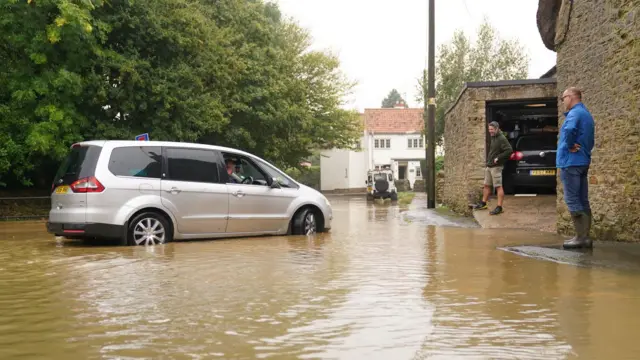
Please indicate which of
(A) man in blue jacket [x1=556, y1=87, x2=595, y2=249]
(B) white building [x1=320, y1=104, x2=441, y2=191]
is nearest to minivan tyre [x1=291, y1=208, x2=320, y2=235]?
(A) man in blue jacket [x1=556, y1=87, x2=595, y2=249]

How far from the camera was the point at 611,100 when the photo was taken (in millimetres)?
9047

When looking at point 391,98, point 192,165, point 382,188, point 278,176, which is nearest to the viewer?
point 192,165

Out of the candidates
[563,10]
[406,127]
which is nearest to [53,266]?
[563,10]

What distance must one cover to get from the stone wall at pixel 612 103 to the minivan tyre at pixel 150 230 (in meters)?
6.66

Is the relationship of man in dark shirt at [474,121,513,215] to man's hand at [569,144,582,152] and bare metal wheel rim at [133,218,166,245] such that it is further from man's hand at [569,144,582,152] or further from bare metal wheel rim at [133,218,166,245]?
bare metal wheel rim at [133,218,166,245]

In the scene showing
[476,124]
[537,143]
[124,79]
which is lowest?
[537,143]

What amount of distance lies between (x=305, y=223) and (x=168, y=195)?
283 centimetres

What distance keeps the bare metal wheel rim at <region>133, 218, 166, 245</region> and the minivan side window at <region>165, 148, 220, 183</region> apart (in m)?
0.77

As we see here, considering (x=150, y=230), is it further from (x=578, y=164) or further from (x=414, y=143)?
(x=414, y=143)

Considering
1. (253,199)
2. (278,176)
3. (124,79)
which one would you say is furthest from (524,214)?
(124,79)

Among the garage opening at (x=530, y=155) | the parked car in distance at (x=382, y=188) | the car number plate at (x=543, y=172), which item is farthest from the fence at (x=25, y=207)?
the parked car in distance at (x=382, y=188)

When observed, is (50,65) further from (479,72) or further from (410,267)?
(479,72)

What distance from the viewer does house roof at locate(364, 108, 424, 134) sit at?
71875mm

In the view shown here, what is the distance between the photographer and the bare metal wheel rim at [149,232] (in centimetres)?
949
